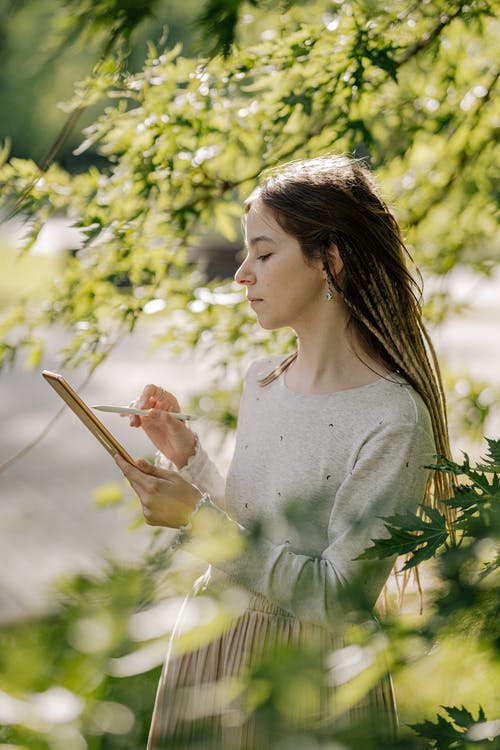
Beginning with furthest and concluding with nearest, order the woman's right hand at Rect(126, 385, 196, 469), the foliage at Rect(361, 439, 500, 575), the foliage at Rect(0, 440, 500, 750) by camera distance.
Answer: the woman's right hand at Rect(126, 385, 196, 469) < the foliage at Rect(361, 439, 500, 575) < the foliage at Rect(0, 440, 500, 750)

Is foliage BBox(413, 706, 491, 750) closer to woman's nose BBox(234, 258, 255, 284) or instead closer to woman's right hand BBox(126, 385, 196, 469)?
woman's nose BBox(234, 258, 255, 284)

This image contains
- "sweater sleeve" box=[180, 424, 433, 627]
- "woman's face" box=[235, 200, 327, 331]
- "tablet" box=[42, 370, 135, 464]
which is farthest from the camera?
"woman's face" box=[235, 200, 327, 331]

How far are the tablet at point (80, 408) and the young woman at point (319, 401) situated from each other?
6 cm

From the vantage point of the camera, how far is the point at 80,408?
134 centimetres

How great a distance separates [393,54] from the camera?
6.06ft

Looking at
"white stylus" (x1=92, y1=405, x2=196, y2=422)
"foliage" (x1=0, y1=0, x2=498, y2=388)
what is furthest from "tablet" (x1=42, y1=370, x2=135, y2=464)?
"foliage" (x1=0, y1=0, x2=498, y2=388)

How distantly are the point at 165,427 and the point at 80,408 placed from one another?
40 centimetres

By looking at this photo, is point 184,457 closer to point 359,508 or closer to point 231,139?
point 359,508

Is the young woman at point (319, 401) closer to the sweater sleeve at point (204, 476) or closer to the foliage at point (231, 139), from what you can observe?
the sweater sleeve at point (204, 476)

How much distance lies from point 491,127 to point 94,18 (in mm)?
1999

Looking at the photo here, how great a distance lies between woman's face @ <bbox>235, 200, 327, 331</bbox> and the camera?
1501 mm

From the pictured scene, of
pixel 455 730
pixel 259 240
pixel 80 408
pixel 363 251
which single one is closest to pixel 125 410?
pixel 80 408

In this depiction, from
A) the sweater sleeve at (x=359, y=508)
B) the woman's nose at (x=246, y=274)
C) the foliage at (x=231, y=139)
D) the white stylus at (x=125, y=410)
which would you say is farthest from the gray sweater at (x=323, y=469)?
the foliage at (x=231, y=139)

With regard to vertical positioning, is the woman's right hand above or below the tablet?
below
